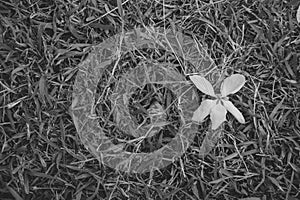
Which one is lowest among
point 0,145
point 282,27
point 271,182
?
point 271,182

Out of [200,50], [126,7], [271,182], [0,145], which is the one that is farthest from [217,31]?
[0,145]

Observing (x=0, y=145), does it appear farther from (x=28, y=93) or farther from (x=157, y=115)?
(x=157, y=115)

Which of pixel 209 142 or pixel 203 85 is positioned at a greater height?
pixel 203 85

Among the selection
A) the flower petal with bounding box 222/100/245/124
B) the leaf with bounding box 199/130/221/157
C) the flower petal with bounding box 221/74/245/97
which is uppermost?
the flower petal with bounding box 221/74/245/97
